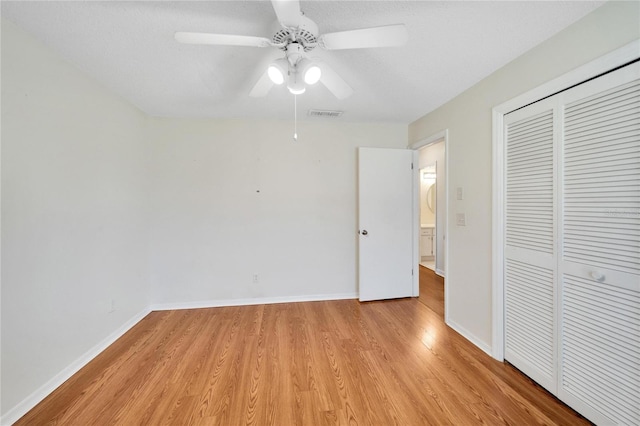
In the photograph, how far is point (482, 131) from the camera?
2.13 metres

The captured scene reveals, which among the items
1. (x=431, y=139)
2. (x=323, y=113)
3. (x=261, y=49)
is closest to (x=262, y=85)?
(x=261, y=49)

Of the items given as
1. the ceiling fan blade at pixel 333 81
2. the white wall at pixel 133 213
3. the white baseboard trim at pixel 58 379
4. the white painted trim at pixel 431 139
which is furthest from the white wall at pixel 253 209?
the ceiling fan blade at pixel 333 81

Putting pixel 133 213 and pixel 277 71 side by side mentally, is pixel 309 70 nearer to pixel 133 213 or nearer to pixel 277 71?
pixel 277 71

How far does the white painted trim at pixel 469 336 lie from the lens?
207cm

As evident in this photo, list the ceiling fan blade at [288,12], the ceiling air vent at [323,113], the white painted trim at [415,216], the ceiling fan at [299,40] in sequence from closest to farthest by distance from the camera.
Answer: the ceiling fan blade at [288,12] → the ceiling fan at [299,40] → the ceiling air vent at [323,113] → the white painted trim at [415,216]

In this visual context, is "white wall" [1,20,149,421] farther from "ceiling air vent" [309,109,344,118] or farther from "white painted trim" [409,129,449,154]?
"white painted trim" [409,129,449,154]

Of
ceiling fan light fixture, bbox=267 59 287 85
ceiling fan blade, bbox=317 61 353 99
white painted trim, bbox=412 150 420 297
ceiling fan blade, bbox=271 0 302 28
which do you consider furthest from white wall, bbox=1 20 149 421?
white painted trim, bbox=412 150 420 297

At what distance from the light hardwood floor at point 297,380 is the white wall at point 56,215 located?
1.09ft

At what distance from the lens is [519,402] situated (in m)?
1.54

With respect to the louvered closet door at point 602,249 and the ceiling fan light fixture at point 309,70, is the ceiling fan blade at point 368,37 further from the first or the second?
the louvered closet door at point 602,249

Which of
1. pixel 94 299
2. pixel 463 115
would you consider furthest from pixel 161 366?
pixel 463 115

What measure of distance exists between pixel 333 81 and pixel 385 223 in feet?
6.82

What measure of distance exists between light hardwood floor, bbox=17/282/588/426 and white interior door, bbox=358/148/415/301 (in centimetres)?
68

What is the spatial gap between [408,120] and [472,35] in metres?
1.67
